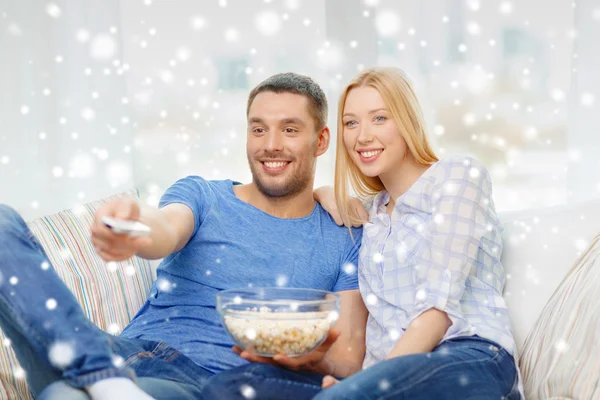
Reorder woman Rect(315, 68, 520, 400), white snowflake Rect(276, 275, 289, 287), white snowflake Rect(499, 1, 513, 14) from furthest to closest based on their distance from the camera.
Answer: white snowflake Rect(499, 1, 513, 14), white snowflake Rect(276, 275, 289, 287), woman Rect(315, 68, 520, 400)

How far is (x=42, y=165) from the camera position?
220cm

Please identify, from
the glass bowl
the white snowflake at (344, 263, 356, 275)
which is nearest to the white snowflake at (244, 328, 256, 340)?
the glass bowl

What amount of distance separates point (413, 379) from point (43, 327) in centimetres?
61

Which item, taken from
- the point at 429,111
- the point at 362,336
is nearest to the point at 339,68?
the point at 429,111

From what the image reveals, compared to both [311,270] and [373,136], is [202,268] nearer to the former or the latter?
[311,270]

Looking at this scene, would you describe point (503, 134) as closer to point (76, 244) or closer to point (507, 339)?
point (507, 339)

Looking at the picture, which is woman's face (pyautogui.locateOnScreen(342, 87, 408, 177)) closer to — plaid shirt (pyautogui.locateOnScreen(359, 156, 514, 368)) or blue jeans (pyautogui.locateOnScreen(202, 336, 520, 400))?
plaid shirt (pyautogui.locateOnScreen(359, 156, 514, 368))

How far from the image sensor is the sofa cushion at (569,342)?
4.08 feet

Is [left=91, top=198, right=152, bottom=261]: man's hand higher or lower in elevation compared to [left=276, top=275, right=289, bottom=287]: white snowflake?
higher

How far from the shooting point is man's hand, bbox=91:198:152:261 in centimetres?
112

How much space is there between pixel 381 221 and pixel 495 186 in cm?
89

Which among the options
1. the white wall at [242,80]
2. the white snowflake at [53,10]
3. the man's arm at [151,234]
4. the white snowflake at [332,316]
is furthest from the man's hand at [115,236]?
Answer: the white snowflake at [53,10]

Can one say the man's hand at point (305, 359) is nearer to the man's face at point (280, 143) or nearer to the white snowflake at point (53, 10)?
the man's face at point (280, 143)

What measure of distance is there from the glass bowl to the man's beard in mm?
477
